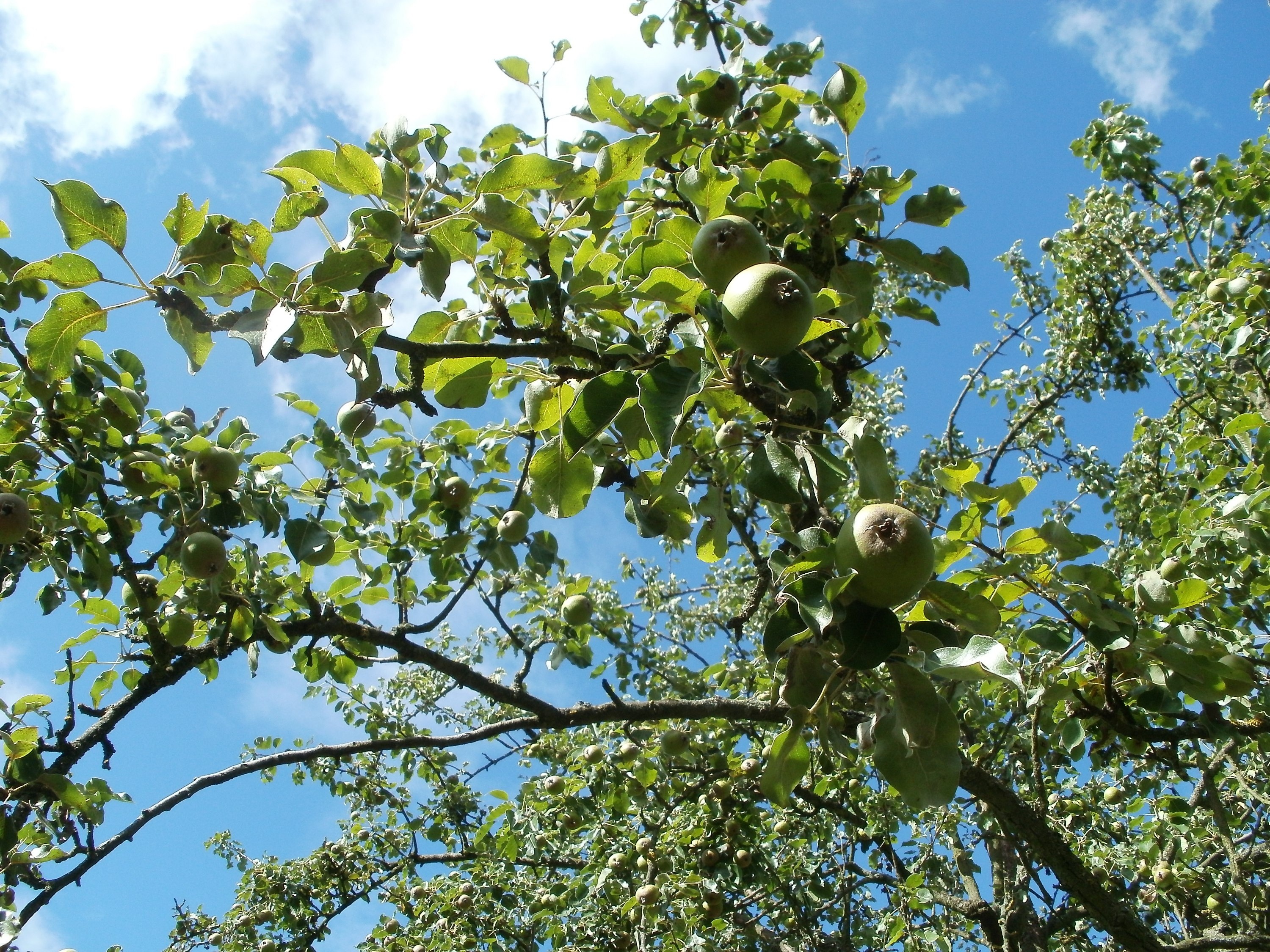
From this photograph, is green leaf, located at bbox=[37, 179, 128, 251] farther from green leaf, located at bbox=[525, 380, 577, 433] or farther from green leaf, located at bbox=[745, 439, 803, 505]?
green leaf, located at bbox=[745, 439, 803, 505]

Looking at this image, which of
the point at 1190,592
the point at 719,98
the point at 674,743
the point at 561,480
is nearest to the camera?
the point at 561,480

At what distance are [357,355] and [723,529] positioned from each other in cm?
105

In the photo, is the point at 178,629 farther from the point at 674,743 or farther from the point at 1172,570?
the point at 1172,570

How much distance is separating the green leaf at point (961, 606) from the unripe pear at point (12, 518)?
8.57 ft

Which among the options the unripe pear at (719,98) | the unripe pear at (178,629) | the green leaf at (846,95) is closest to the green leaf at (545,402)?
the green leaf at (846,95)

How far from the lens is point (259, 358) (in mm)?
1368

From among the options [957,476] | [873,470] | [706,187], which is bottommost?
[873,470]

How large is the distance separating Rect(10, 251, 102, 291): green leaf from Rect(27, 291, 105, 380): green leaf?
0.03 metres

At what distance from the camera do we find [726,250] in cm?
158

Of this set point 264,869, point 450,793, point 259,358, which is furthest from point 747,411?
point 264,869

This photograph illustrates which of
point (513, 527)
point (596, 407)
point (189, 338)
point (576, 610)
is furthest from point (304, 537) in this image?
point (596, 407)

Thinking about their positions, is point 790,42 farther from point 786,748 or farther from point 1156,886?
point 1156,886

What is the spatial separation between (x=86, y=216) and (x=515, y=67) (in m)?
1.33

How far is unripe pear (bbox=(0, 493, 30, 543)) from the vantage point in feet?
8.07
